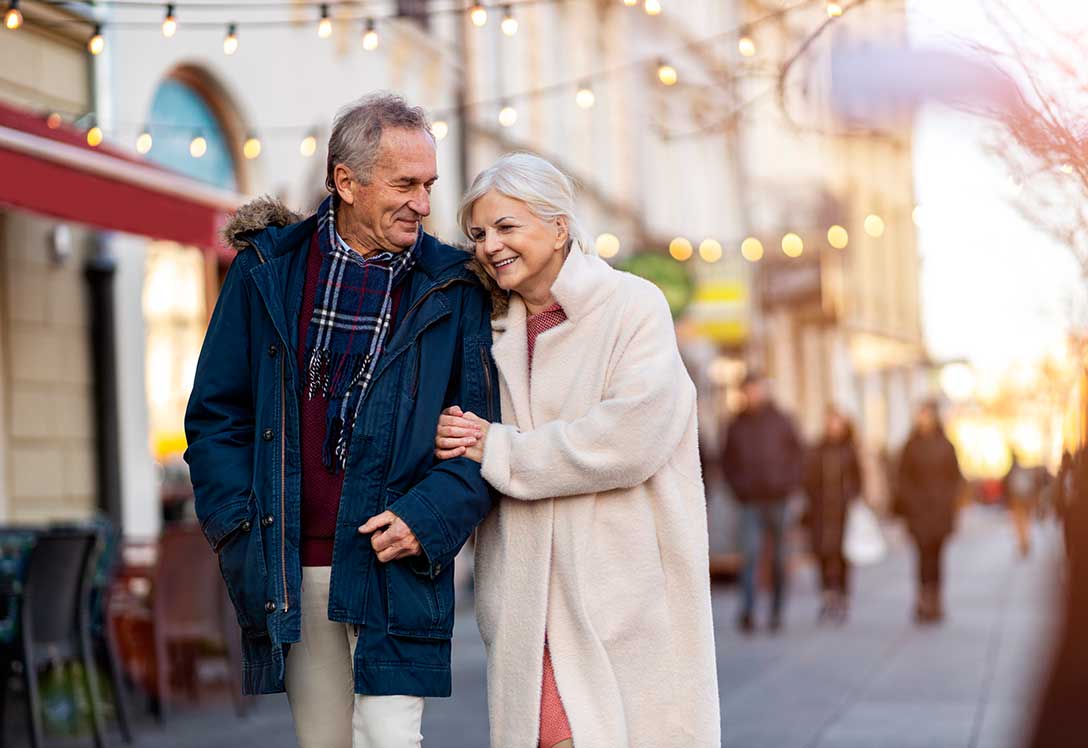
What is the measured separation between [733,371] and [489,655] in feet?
87.2

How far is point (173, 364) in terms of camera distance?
539 inches

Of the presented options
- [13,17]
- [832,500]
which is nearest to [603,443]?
[13,17]

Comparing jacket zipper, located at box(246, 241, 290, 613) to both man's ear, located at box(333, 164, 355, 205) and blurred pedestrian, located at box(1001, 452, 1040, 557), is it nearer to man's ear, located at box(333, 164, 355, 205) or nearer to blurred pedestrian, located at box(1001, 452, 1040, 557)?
man's ear, located at box(333, 164, 355, 205)

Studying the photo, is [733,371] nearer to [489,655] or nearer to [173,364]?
[173,364]

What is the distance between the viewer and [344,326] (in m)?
3.99

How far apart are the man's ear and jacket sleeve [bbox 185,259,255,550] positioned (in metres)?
0.28

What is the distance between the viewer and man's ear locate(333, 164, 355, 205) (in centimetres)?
405

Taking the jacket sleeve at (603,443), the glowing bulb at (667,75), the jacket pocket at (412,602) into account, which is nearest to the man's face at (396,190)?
the jacket sleeve at (603,443)

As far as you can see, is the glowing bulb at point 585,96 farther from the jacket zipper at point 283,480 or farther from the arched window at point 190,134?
the jacket zipper at point 283,480

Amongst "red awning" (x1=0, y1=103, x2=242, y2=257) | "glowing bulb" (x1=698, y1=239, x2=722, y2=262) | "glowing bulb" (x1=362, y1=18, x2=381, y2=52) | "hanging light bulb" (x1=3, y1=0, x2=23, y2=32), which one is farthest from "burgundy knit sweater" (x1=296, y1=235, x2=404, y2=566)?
"glowing bulb" (x1=698, y1=239, x2=722, y2=262)

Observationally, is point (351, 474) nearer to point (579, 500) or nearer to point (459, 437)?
point (459, 437)

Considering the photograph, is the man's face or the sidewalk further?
the sidewalk

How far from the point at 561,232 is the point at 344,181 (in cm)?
50

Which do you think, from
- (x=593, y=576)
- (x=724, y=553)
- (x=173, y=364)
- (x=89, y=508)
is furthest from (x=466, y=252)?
(x=724, y=553)
